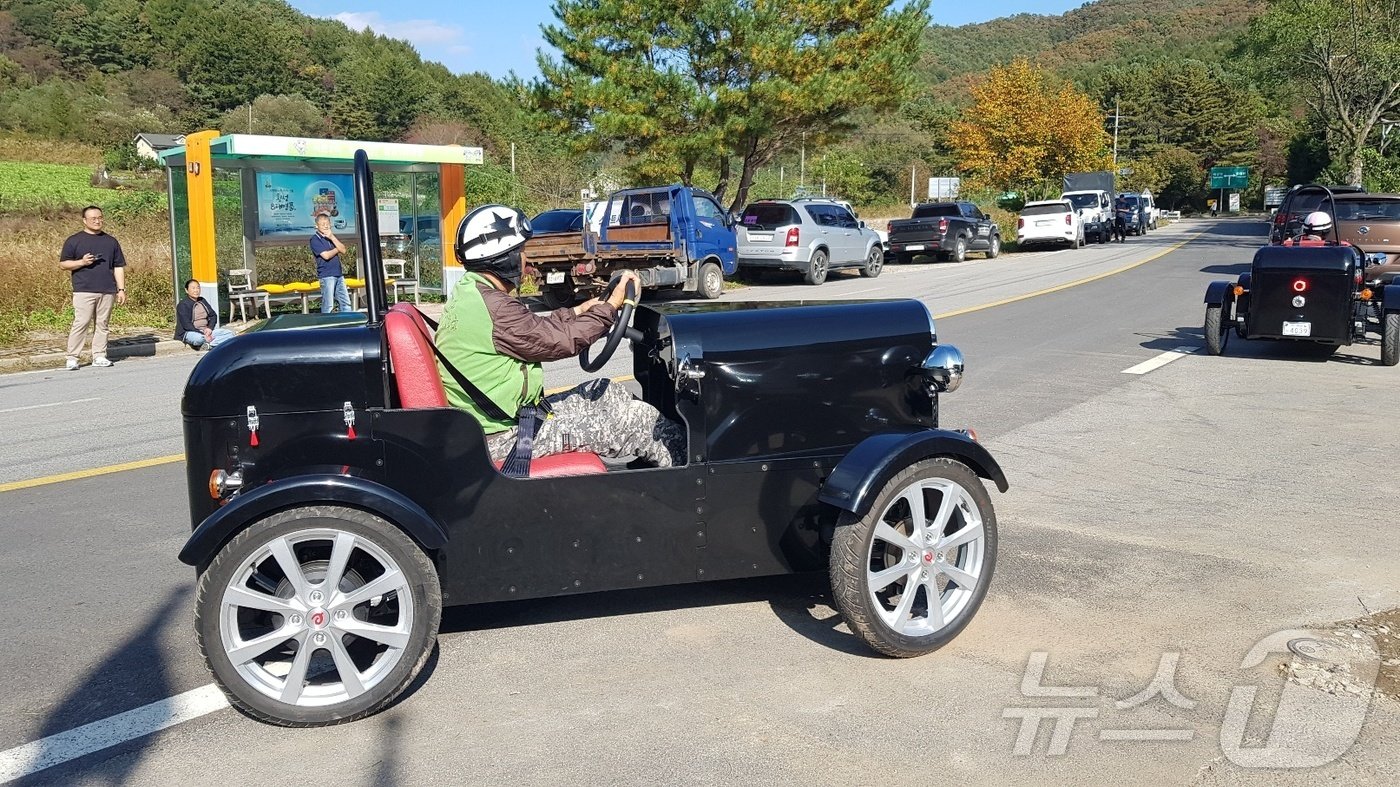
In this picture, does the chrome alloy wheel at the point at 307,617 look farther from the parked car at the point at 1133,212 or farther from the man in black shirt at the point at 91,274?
the parked car at the point at 1133,212

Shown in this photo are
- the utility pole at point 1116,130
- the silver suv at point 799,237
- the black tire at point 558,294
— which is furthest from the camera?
the utility pole at point 1116,130

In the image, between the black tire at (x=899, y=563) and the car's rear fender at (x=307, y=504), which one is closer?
the car's rear fender at (x=307, y=504)

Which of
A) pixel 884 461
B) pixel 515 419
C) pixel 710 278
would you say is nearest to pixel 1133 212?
pixel 710 278

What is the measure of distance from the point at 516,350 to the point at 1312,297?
33.0 ft

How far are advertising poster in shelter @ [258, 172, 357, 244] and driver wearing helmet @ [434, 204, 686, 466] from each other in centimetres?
1614

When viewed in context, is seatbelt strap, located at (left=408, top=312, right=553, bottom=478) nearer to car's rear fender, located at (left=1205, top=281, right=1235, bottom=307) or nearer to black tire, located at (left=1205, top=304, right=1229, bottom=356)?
car's rear fender, located at (left=1205, top=281, right=1235, bottom=307)

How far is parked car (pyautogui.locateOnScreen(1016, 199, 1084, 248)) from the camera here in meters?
38.4

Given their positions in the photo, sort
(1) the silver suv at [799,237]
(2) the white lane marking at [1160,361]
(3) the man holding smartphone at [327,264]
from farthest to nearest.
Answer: (1) the silver suv at [799,237] → (3) the man holding smartphone at [327,264] → (2) the white lane marking at [1160,361]

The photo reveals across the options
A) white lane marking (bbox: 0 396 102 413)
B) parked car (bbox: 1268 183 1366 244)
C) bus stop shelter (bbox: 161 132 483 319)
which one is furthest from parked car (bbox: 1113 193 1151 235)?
white lane marking (bbox: 0 396 102 413)

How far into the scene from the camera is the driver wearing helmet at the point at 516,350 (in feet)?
14.3

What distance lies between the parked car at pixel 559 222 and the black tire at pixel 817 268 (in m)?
5.34

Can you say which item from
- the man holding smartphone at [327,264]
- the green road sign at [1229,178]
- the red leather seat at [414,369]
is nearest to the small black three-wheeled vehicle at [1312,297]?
the red leather seat at [414,369]

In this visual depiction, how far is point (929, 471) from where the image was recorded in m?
4.34

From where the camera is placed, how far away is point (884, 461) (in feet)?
13.8
